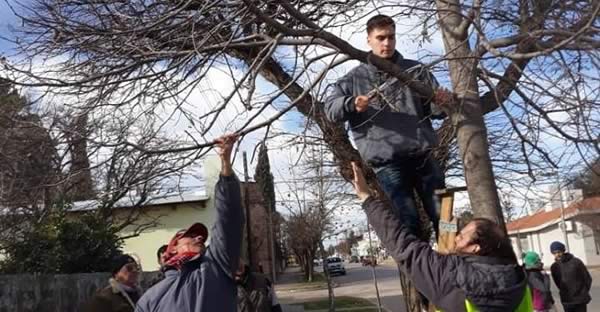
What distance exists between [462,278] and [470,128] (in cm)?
151

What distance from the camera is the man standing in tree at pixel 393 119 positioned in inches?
186

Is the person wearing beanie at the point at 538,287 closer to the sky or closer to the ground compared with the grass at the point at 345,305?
closer to the sky

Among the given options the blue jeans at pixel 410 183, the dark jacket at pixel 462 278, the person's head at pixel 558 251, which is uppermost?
the blue jeans at pixel 410 183

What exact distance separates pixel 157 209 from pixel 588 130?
97.0 feet

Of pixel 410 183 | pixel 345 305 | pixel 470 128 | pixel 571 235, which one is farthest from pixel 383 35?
pixel 571 235

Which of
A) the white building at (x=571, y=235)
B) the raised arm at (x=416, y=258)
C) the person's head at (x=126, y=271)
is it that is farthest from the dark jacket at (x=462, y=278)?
the white building at (x=571, y=235)

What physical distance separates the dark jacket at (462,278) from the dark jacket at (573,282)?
8.50 meters

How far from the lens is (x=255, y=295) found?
802 centimetres

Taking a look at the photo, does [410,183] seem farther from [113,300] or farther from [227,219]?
[113,300]

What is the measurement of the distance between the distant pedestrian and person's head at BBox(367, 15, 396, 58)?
11.9ft

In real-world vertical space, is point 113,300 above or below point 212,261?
below

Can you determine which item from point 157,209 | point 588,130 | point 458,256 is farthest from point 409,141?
point 157,209

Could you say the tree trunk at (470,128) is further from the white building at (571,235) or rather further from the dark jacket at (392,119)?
the white building at (571,235)

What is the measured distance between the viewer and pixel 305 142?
21.8 ft
